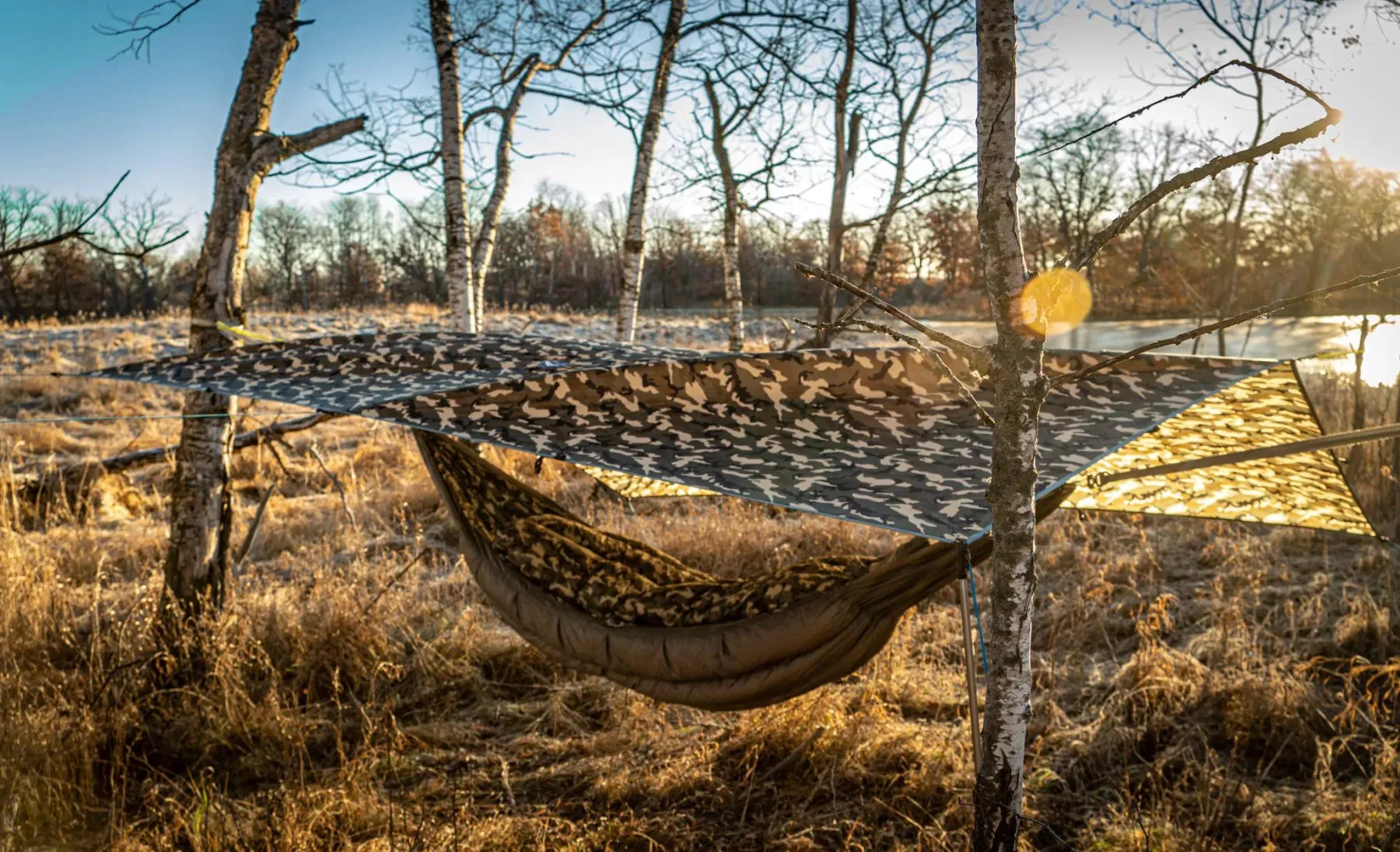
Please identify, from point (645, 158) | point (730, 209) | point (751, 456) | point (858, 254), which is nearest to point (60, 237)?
point (751, 456)

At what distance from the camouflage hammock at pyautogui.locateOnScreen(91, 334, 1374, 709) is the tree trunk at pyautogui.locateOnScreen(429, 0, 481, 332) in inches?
72.0

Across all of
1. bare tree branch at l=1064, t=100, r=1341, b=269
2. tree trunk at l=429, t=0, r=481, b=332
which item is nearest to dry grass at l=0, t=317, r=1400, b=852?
bare tree branch at l=1064, t=100, r=1341, b=269

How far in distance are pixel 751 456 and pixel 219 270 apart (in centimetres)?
216

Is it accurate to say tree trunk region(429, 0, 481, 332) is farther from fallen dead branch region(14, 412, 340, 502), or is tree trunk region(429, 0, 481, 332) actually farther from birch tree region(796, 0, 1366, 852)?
birch tree region(796, 0, 1366, 852)

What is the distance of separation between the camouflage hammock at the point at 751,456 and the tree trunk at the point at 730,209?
152 inches

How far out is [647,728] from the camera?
112 inches

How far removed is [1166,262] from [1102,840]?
1623 cm

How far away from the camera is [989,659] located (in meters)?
1.28

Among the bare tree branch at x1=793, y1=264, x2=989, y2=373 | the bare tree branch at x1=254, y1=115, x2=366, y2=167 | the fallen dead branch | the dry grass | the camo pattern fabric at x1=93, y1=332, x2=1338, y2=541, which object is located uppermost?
the bare tree branch at x1=254, y1=115, x2=366, y2=167

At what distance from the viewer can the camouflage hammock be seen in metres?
1.80

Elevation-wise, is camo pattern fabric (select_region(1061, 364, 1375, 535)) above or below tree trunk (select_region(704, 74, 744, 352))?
below

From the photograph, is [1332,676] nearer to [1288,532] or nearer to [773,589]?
[1288,532]

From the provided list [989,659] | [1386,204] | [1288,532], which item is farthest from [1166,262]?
[989,659]

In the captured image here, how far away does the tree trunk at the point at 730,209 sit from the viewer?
6406 mm
